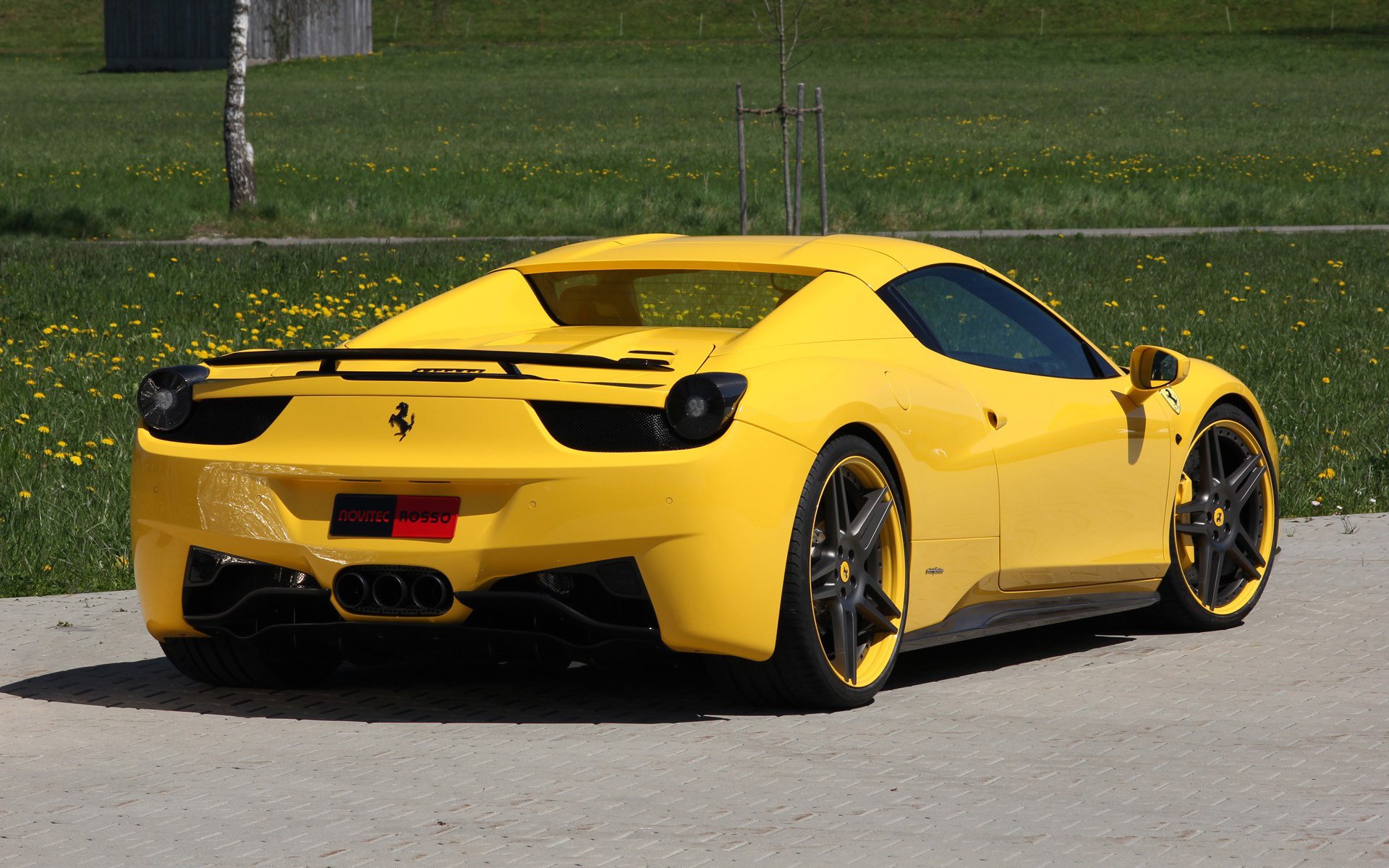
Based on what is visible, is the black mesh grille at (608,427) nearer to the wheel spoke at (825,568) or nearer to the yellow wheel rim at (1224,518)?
the wheel spoke at (825,568)

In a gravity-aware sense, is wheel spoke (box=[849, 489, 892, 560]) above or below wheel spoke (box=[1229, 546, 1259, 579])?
above

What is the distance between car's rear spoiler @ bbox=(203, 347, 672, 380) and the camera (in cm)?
495

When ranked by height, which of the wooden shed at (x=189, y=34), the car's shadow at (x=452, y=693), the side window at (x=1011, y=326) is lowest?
the car's shadow at (x=452, y=693)

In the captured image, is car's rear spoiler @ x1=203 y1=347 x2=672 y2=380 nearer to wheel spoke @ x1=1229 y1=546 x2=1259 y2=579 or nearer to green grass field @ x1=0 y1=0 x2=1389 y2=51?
wheel spoke @ x1=1229 y1=546 x2=1259 y2=579

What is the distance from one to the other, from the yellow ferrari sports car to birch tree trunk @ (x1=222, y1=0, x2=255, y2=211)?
21.3 metres

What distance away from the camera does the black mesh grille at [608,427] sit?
15.9 feet

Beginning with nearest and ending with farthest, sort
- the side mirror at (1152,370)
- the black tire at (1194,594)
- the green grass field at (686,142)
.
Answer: the side mirror at (1152,370)
the black tire at (1194,594)
the green grass field at (686,142)

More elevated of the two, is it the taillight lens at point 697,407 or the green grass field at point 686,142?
the green grass field at point 686,142

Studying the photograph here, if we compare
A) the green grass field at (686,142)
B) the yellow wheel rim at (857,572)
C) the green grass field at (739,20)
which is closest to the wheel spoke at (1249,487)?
the yellow wheel rim at (857,572)

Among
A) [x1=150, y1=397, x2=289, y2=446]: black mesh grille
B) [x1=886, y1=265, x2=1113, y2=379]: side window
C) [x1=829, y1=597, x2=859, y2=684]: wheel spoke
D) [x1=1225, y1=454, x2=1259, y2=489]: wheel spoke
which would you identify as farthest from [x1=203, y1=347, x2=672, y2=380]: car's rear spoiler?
[x1=1225, y1=454, x2=1259, y2=489]: wheel spoke

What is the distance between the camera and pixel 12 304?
15164 millimetres

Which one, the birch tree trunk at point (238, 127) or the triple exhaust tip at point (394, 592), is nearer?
the triple exhaust tip at point (394, 592)

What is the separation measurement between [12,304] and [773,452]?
37.9 ft

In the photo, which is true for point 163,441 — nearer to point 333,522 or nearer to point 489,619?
point 333,522
